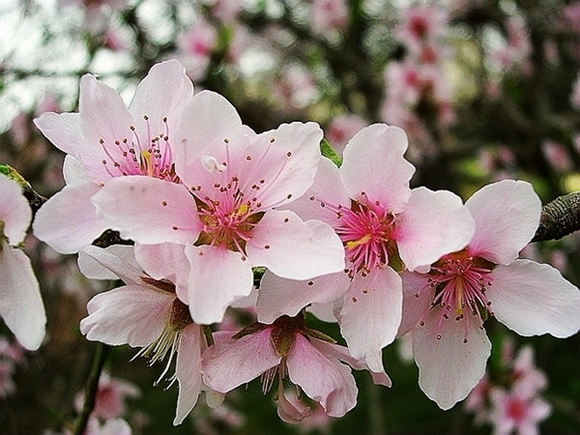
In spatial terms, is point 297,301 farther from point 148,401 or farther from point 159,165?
point 148,401

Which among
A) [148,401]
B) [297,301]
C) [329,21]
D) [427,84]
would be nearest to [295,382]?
[297,301]

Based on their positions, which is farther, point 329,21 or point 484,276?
point 329,21

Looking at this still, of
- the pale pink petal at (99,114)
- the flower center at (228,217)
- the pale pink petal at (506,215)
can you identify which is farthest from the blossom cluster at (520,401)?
the pale pink petal at (99,114)

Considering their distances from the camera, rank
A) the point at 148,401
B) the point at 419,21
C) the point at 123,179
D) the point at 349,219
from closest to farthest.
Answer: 1. the point at 123,179
2. the point at 349,219
3. the point at 419,21
4. the point at 148,401

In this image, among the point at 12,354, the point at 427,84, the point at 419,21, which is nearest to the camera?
the point at 12,354

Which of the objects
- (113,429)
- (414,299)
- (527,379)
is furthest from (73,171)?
(527,379)

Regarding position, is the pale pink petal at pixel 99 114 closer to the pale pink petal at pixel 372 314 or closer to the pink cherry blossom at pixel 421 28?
the pale pink petal at pixel 372 314

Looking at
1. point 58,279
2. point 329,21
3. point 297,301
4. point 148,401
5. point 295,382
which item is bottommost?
point 148,401
